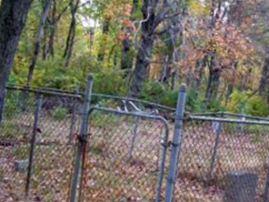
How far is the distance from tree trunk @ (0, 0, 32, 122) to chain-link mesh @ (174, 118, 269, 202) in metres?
2.30

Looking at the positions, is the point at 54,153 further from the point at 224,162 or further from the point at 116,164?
the point at 224,162

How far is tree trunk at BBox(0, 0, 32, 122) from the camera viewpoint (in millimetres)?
5879

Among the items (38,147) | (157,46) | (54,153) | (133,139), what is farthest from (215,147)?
(157,46)

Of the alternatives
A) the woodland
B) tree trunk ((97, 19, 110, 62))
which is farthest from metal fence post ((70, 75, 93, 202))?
tree trunk ((97, 19, 110, 62))

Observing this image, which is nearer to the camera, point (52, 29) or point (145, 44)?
point (145, 44)

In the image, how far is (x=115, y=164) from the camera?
555 cm

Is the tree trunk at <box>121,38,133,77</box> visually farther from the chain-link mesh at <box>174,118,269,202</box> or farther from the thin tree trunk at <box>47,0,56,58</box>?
the chain-link mesh at <box>174,118,269,202</box>

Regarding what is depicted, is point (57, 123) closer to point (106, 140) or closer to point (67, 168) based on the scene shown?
point (67, 168)

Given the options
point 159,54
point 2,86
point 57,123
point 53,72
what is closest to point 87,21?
point 159,54

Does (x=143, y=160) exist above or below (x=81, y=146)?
below

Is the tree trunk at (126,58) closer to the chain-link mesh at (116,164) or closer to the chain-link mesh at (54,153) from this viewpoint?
the chain-link mesh at (54,153)

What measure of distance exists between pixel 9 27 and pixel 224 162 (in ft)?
9.83

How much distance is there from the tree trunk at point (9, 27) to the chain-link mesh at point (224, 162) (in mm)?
2305

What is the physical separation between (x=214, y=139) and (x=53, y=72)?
13.0 m
